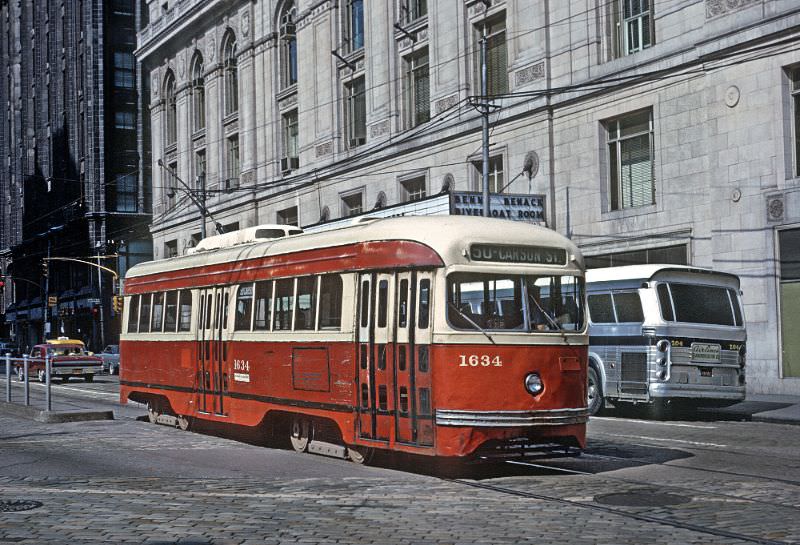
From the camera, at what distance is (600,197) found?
104 feet

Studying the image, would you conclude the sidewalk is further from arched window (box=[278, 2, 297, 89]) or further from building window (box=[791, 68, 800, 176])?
arched window (box=[278, 2, 297, 89])

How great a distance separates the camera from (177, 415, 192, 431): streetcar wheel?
1906 centimetres

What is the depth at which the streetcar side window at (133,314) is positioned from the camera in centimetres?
2092

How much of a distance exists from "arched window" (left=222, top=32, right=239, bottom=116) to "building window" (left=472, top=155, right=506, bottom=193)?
72.9 feet

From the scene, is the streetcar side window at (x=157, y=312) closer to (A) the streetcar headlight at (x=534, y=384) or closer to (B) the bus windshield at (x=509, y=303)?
(B) the bus windshield at (x=509, y=303)

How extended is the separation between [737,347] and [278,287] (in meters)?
10.1

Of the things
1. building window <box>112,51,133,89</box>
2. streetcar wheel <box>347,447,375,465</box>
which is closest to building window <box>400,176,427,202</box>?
streetcar wheel <box>347,447,375,465</box>

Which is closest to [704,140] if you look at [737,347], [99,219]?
[737,347]

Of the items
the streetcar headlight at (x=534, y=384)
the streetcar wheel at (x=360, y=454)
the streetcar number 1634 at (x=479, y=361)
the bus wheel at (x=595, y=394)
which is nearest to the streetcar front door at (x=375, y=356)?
the streetcar wheel at (x=360, y=454)

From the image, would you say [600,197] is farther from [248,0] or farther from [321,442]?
[248,0]

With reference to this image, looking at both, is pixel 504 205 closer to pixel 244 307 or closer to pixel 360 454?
pixel 244 307

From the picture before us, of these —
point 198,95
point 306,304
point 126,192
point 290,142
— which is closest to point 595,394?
point 306,304

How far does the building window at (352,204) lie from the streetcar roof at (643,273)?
74.4 ft

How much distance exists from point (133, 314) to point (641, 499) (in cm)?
1317
